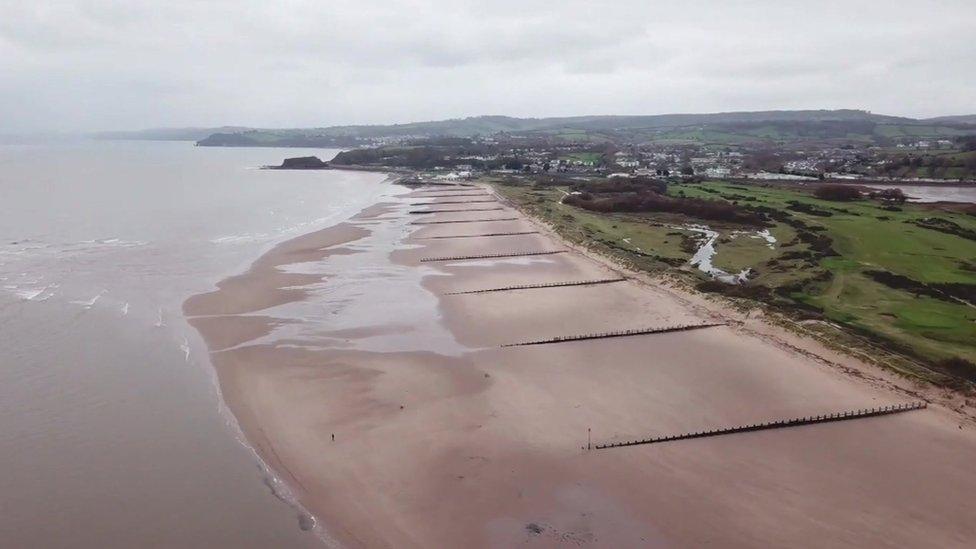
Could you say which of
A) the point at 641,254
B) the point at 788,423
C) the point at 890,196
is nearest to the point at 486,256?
the point at 641,254

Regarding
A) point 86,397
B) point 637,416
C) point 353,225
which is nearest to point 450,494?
point 637,416

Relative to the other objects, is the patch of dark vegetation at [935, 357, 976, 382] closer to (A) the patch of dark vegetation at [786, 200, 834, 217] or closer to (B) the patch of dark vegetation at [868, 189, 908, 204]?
(A) the patch of dark vegetation at [786, 200, 834, 217]

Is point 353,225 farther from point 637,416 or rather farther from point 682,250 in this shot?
point 637,416

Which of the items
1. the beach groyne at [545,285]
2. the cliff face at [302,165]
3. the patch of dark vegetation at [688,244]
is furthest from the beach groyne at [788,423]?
the cliff face at [302,165]

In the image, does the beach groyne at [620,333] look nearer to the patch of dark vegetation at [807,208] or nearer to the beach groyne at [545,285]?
the beach groyne at [545,285]

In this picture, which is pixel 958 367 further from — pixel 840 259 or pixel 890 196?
pixel 890 196
